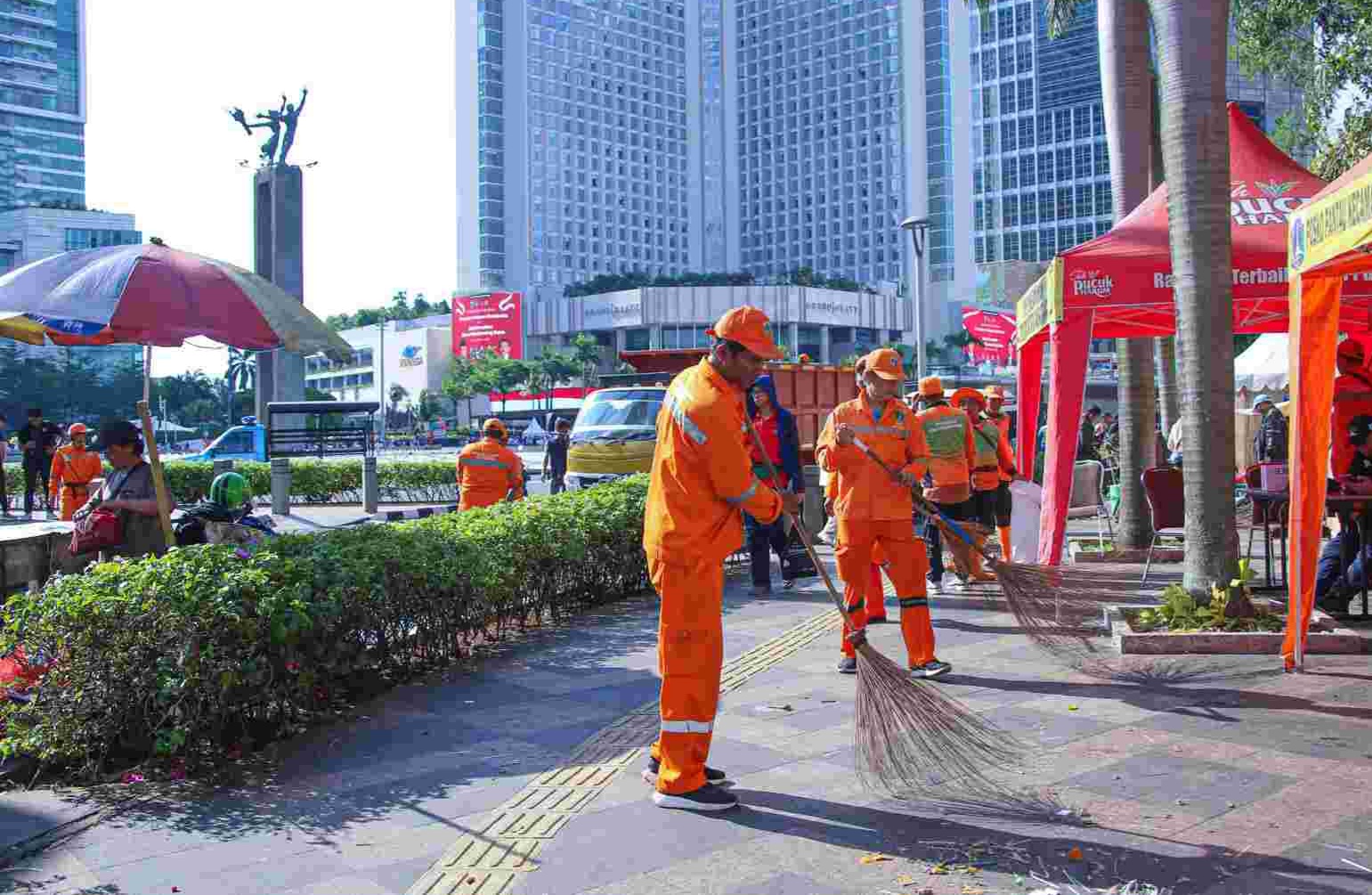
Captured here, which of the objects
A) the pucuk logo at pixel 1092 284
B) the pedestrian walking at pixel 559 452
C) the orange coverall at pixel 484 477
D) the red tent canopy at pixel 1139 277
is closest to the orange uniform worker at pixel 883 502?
the red tent canopy at pixel 1139 277

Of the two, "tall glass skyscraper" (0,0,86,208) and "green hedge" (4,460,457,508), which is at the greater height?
"tall glass skyscraper" (0,0,86,208)

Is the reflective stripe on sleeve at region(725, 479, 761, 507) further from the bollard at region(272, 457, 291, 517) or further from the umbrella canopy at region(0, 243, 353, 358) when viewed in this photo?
the bollard at region(272, 457, 291, 517)

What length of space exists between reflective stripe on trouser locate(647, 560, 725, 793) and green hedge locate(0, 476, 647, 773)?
73.0 inches

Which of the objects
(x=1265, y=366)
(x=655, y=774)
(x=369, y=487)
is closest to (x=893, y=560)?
(x=655, y=774)

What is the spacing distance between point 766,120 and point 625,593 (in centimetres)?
15375

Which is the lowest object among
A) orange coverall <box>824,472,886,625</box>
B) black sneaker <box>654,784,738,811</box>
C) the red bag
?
black sneaker <box>654,784,738,811</box>

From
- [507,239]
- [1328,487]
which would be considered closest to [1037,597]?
[1328,487]

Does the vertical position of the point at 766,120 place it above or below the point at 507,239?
above

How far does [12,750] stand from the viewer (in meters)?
5.05

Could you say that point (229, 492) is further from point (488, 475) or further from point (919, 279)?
point (919, 279)

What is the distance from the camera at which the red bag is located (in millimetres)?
6566

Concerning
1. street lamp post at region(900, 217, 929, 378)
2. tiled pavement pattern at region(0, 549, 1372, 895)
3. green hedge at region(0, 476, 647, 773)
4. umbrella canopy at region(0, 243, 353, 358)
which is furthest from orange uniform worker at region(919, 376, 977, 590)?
street lamp post at region(900, 217, 929, 378)

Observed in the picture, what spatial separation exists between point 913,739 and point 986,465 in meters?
6.32

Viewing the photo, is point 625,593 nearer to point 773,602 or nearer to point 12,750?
point 773,602
